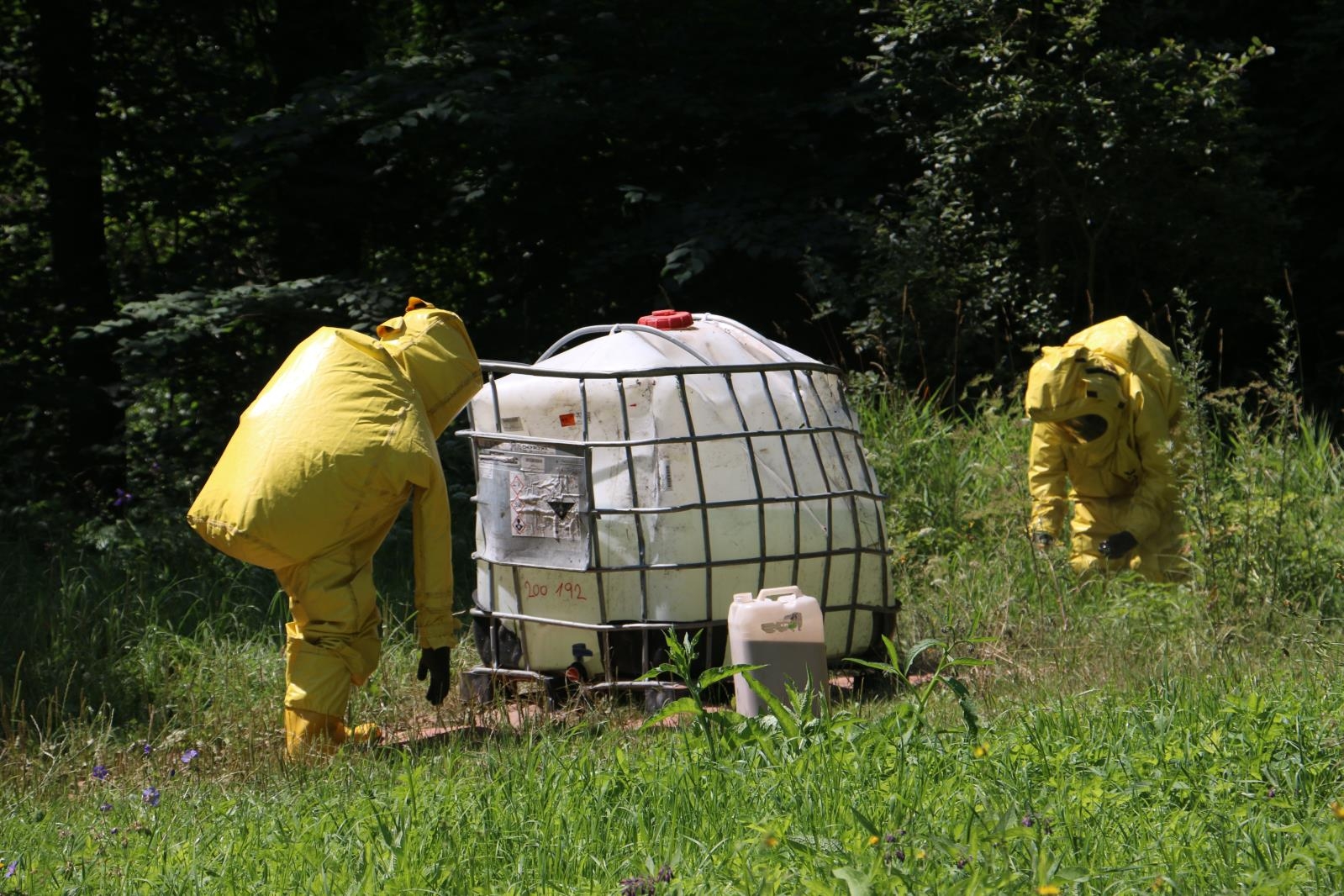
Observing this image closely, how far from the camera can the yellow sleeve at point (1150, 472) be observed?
631 centimetres

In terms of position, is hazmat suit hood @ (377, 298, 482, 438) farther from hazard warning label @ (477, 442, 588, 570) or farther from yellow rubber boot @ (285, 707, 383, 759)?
yellow rubber boot @ (285, 707, 383, 759)

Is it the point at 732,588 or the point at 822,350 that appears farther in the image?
the point at 822,350

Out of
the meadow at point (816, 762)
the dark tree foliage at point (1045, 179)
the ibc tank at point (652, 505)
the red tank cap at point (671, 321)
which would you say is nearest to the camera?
the meadow at point (816, 762)

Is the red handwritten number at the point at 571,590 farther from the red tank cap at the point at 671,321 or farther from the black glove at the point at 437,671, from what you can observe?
the red tank cap at the point at 671,321

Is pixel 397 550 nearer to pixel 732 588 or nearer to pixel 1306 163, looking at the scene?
pixel 732 588

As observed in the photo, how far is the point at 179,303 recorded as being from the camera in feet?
30.9

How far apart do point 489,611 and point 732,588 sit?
93 cm

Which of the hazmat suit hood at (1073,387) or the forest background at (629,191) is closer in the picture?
the hazmat suit hood at (1073,387)

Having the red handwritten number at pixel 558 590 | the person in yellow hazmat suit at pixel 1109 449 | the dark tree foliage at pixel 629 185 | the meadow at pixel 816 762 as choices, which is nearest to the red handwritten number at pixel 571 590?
the red handwritten number at pixel 558 590

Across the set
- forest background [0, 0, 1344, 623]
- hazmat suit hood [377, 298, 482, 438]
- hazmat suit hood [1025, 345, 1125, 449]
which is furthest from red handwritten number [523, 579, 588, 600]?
forest background [0, 0, 1344, 623]

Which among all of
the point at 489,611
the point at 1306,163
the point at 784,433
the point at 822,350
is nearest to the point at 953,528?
the point at 784,433

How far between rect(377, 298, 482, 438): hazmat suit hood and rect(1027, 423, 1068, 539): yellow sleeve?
303 cm

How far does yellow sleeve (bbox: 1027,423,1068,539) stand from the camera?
6.57 metres

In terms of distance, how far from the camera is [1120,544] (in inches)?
257
